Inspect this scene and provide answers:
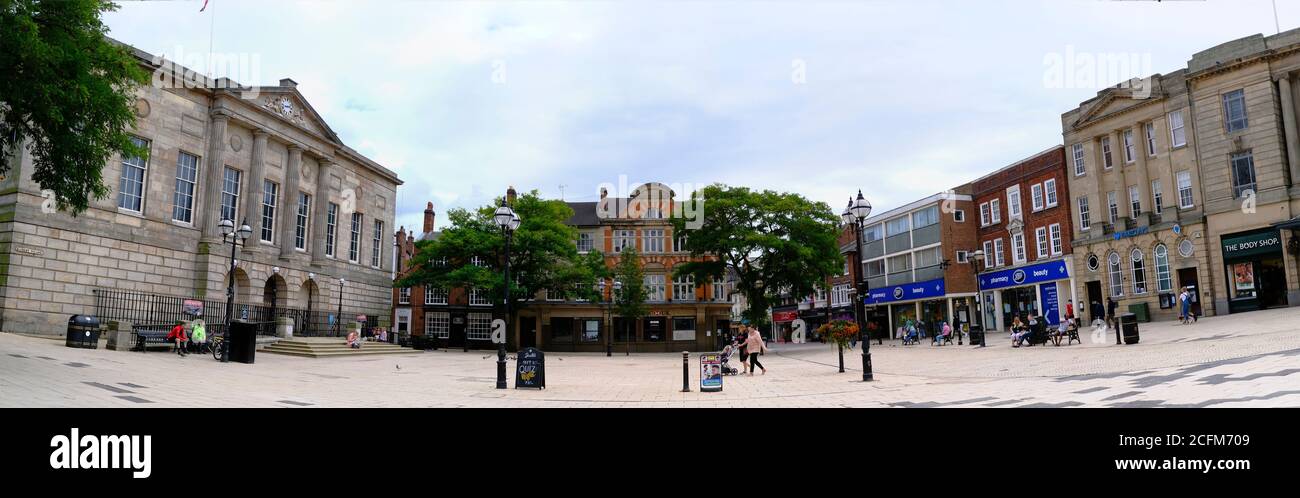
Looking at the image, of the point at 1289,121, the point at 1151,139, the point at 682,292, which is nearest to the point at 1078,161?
the point at 1151,139

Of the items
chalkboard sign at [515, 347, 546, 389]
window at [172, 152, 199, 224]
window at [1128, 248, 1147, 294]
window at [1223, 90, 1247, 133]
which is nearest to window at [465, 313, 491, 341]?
window at [172, 152, 199, 224]

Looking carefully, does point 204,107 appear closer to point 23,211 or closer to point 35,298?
point 23,211

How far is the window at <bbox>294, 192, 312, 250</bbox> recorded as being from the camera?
41.4 meters

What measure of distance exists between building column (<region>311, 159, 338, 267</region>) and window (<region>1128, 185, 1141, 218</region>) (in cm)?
4778

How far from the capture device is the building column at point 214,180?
111ft

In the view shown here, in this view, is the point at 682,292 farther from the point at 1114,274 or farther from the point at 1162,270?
the point at 1162,270

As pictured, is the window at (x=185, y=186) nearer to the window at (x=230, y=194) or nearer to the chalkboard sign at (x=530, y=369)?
the window at (x=230, y=194)

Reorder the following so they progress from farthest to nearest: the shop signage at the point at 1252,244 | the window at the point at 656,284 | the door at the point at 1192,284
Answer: the window at the point at 656,284
the door at the point at 1192,284
the shop signage at the point at 1252,244

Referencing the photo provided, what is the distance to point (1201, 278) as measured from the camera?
104ft

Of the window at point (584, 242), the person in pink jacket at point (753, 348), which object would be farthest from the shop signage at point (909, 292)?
the person in pink jacket at point (753, 348)

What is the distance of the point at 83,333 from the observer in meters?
22.1

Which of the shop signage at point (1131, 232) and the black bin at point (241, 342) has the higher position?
the shop signage at point (1131, 232)
